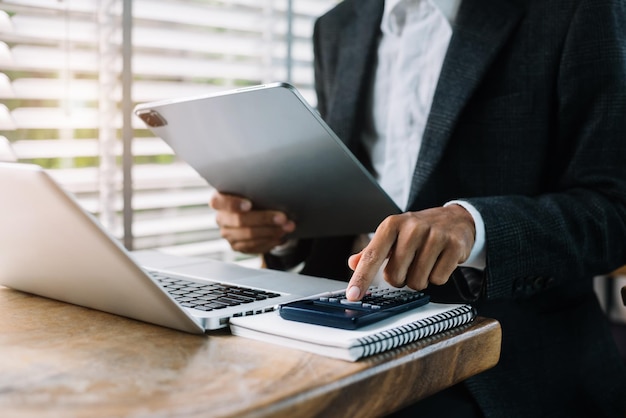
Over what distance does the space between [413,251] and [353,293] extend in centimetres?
10

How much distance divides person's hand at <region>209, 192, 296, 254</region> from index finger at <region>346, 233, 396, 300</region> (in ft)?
1.51

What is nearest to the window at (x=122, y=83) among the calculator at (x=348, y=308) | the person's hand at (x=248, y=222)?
the person's hand at (x=248, y=222)

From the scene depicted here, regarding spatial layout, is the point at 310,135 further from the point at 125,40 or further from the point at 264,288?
the point at 125,40

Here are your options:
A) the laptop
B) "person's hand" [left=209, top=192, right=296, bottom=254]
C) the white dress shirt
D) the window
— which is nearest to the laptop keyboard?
the laptop

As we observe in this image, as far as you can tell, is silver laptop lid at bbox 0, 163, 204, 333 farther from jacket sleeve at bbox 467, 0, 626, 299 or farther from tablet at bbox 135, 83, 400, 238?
jacket sleeve at bbox 467, 0, 626, 299

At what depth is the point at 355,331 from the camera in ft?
2.09

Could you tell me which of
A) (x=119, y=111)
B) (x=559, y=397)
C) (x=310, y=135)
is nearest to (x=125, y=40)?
(x=119, y=111)

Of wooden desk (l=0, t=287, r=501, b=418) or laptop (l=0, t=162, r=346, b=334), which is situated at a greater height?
laptop (l=0, t=162, r=346, b=334)

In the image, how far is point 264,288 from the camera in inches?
33.9

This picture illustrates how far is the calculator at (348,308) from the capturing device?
650 mm

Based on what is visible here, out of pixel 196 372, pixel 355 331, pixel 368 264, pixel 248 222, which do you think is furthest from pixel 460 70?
pixel 196 372

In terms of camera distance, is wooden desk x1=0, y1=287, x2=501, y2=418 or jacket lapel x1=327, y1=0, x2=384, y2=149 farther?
jacket lapel x1=327, y1=0, x2=384, y2=149

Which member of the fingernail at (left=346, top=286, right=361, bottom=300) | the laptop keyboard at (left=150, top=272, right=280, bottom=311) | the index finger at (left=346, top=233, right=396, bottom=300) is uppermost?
the index finger at (left=346, top=233, right=396, bottom=300)

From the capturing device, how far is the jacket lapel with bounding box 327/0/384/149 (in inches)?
54.9
